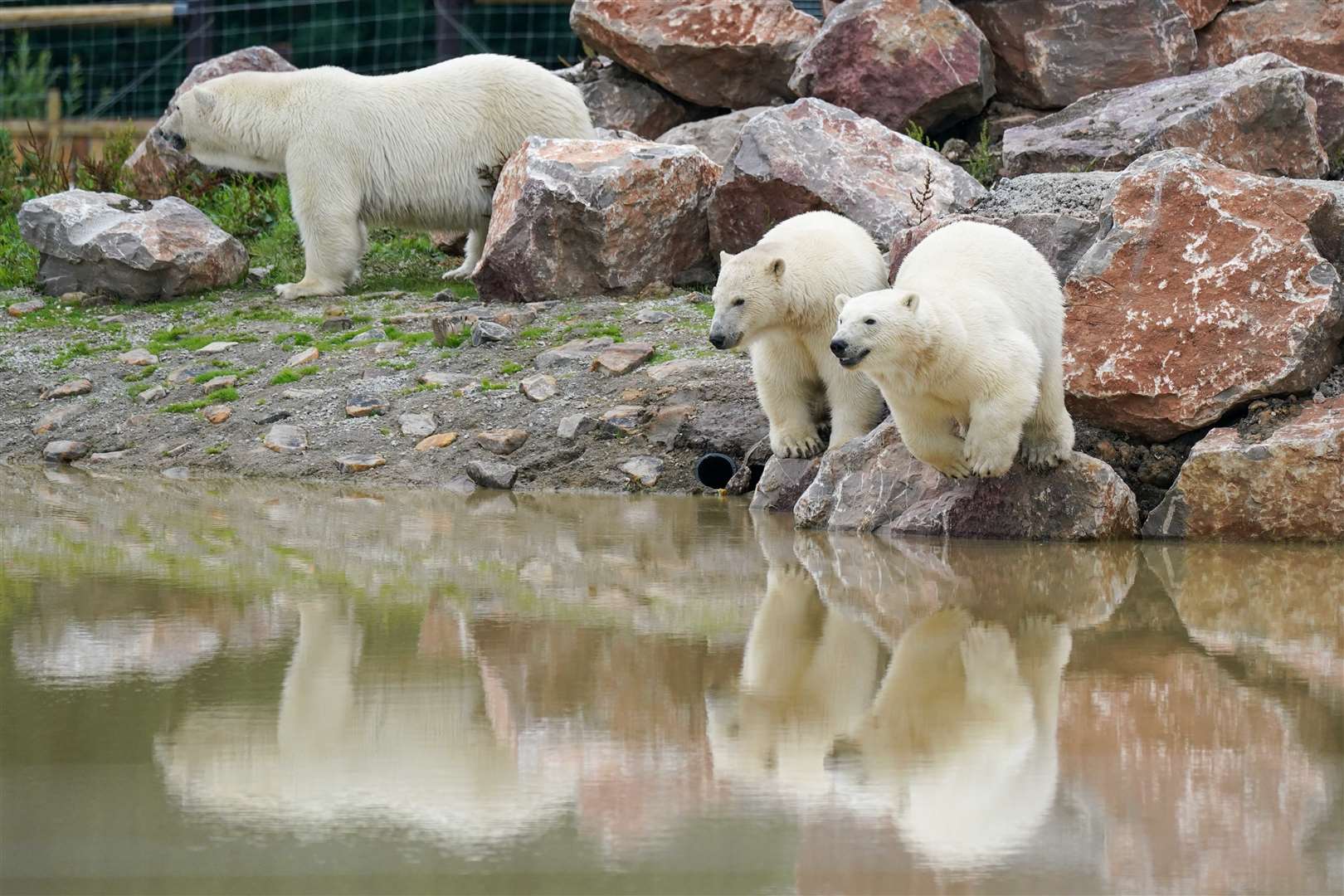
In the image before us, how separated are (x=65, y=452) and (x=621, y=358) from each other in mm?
2272

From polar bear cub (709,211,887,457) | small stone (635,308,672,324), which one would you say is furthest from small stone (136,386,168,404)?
polar bear cub (709,211,887,457)

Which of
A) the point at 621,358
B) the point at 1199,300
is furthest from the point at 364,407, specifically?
the point at 1199,300

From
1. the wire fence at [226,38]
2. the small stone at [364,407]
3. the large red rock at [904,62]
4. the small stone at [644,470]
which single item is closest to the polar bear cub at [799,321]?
the small stone at [644,470]

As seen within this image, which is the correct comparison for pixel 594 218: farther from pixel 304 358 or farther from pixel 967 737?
pixel 967 737

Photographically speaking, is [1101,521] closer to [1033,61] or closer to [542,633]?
[542,633]

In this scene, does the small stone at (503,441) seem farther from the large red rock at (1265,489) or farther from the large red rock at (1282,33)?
the large red rock at (1282,33)

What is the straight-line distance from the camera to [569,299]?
7609mm

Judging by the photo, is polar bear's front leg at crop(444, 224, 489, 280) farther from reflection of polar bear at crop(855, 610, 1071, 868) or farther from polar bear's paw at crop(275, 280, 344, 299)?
reflection of polar bear at crop(855, 610, 1071, 868)

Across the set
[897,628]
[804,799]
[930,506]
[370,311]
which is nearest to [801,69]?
[370,311]

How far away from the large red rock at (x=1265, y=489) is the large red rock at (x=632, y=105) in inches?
222

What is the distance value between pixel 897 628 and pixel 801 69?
19.8 feet

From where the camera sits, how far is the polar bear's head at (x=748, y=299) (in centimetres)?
513

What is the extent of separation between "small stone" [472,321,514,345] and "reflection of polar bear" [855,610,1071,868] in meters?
3.95

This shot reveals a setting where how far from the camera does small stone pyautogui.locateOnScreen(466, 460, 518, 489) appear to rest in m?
5.86
